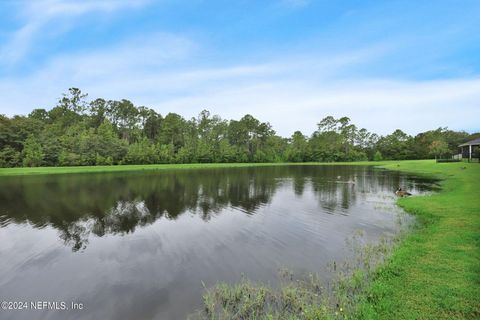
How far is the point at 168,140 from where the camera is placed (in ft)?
311

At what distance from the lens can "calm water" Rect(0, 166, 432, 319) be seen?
25.2ft

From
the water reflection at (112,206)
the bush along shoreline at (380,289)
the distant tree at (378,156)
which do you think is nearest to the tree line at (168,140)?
the distant tree at (378,156)

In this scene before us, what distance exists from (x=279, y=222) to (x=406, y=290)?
915 cm

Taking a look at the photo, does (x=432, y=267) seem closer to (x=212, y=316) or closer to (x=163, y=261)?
(x=212, y=316)

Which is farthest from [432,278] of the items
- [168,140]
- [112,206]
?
A: [168,140]

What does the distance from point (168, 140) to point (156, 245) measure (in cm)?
8679

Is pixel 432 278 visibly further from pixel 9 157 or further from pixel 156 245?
pixel 9 157

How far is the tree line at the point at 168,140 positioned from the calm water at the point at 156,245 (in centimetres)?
5015

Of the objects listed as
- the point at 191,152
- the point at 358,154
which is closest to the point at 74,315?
the point at 191,152

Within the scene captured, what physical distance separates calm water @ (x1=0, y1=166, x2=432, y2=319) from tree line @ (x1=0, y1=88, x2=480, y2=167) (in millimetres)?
50154

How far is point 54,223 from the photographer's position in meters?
15.5

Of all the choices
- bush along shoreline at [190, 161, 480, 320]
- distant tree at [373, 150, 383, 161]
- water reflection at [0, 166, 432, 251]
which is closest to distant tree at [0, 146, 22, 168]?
water reflection at [0, 166, 432, 251]

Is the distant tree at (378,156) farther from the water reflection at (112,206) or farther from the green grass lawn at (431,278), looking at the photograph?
the green grass lawn at (431,278)

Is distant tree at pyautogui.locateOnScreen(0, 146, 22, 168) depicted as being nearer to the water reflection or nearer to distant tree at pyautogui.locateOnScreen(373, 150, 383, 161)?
the water reflection
